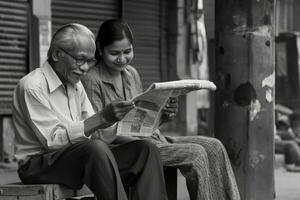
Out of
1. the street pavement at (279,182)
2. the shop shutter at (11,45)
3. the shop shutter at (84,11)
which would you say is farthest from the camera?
the shop shutter at (84,11)

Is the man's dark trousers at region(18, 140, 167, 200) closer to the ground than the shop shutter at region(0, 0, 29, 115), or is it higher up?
closer to the ground

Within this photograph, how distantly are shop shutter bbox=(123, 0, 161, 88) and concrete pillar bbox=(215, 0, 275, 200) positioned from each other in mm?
6262

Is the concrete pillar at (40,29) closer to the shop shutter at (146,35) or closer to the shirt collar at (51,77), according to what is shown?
the shop shutter at (146,35)

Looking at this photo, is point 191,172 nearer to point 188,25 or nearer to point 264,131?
point 264,131

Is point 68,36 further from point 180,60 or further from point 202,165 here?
point 180,60

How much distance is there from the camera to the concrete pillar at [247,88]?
Answer: 573cm

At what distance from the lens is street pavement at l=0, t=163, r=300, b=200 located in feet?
25.9

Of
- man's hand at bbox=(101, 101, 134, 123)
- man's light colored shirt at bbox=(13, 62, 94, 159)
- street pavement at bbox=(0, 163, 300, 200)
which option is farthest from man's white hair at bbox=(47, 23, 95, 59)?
street pavement at bbox=(0, 163, 300, 200)

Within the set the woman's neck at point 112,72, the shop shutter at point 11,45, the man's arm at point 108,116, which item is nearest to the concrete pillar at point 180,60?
the shop shutter at point 11,45

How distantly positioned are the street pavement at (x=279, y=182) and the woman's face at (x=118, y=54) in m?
2.55

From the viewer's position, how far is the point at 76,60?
4453mm

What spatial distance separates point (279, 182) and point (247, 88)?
378 cm

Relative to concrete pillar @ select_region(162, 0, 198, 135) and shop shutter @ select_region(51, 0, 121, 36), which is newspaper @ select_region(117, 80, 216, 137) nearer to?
shop shutter @ select_region(51, 0, 121, 36)

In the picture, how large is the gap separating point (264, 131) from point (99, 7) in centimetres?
A: 600
